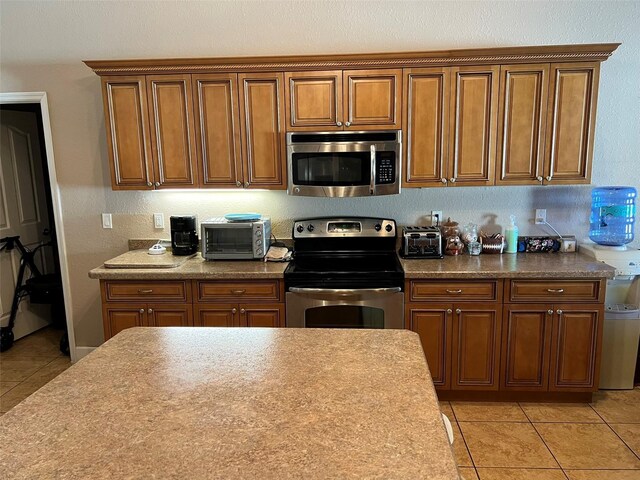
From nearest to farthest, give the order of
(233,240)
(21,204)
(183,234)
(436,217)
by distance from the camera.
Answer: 1. (233,240)
2. (183,234)
3. (436,217)
4. (21,204)

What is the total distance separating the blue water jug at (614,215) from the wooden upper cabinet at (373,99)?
1514 millimetres

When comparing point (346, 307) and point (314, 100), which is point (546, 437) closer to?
point (346, 307)

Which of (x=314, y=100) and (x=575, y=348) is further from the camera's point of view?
(x=314, y=100)

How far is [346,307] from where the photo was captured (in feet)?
9.17

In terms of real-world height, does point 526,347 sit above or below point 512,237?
below

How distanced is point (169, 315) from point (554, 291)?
7.77 feet

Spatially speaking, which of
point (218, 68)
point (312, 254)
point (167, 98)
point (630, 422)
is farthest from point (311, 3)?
point (630, 422)

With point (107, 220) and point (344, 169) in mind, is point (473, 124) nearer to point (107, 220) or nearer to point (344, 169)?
point (344, 169)

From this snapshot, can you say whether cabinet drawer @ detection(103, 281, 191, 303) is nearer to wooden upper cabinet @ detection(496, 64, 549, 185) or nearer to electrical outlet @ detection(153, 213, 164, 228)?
electrical outlet @ detection(153, 213, 164, 228)

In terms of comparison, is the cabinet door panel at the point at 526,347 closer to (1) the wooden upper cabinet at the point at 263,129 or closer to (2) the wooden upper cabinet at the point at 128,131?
(1) the wooden upper cabinet at the point at 263,129

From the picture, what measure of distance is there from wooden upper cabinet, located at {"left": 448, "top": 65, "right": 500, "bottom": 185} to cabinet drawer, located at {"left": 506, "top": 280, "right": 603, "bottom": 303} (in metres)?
0.69

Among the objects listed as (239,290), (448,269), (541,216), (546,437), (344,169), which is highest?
(344,169)

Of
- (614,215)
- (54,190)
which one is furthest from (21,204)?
(614,215)

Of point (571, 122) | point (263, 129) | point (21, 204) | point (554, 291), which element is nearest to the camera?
point (554, 291)
